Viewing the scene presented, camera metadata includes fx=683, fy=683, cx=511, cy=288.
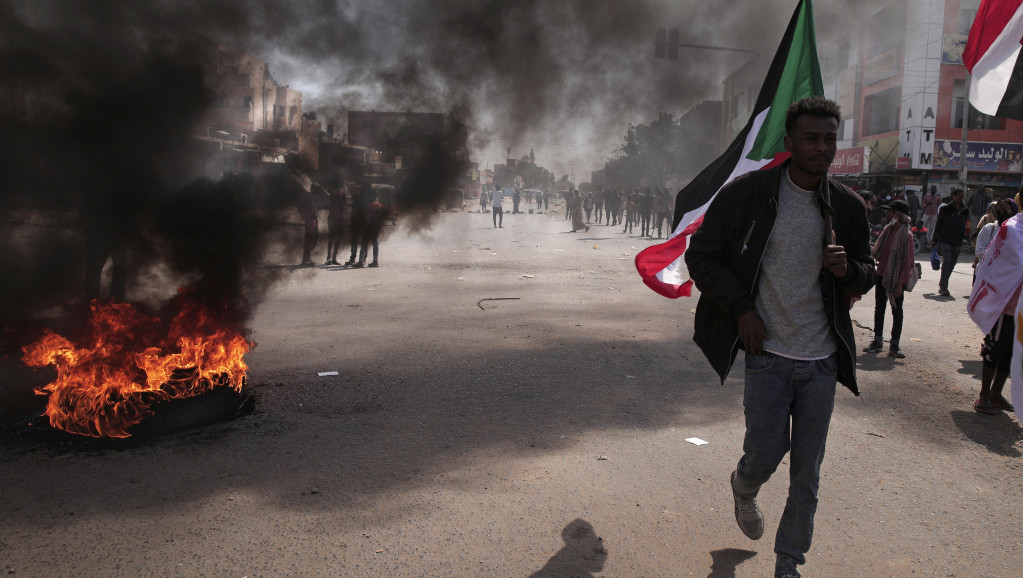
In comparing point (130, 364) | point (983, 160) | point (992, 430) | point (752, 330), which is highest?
point (983, 160)

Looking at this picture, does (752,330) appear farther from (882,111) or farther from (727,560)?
(882,111)

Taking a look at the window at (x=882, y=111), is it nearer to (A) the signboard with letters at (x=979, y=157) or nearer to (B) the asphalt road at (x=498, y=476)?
(A) the signboard with letters at (x=979, y=157)

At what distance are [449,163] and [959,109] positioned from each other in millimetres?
22136

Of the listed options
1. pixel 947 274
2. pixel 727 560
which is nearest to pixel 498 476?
pixel 727 560

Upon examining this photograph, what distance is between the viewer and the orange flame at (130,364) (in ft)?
13.0

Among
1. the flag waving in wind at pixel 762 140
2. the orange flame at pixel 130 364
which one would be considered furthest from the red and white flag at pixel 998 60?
the orange flame at pixel 130 364

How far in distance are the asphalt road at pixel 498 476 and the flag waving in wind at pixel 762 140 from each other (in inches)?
34.9

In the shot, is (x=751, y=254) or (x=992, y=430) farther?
(x=992, y=430)

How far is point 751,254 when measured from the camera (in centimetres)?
242

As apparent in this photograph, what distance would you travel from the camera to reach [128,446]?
372 cm

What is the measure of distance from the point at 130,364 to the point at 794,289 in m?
3.87

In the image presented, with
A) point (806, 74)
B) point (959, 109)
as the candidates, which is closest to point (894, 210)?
point (806, 74)

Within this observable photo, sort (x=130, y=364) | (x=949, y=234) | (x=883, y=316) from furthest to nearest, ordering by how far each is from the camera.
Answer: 1. (x=949, y=234)
2. (x=883, y=316)
3. (x=130, y=364)

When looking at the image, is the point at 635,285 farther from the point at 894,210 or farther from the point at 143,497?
the point at 143,497
